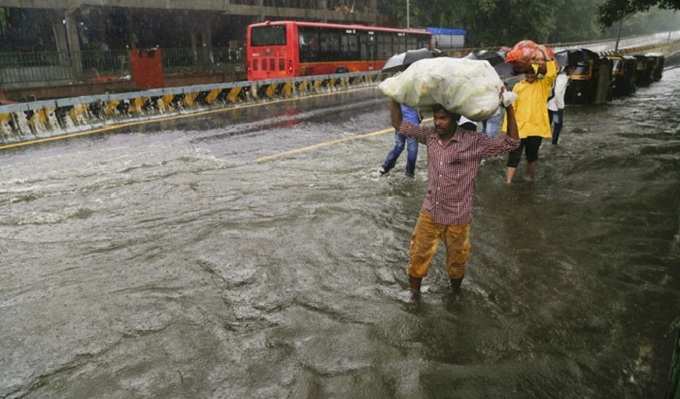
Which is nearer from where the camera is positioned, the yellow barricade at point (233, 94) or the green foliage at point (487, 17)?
the yellow barricade at point (233, 94)

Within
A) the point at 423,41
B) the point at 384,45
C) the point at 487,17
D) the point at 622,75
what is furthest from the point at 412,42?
the point at 487,17

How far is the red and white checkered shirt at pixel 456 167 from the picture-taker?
321 centimetres

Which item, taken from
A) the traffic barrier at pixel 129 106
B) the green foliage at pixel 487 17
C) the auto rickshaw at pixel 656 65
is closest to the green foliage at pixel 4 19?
the traffic barrier at pixel 129 106

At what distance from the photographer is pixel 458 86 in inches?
118

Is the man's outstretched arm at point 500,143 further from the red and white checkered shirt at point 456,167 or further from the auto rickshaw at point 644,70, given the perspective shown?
the auto rickshaw at point 644,70

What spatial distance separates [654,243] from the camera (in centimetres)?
465

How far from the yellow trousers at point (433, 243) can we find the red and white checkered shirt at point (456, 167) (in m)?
0.06

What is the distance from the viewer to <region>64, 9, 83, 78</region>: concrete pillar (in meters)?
20.2

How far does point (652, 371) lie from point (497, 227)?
95.0 inches

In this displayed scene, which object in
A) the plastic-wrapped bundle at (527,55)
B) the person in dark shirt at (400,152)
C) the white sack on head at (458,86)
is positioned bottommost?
the person in dark shirt at (400,152)

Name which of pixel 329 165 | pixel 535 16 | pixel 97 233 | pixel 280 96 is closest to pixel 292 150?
pixel 329 165

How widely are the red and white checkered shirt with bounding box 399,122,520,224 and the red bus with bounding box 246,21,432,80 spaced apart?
18.6 metres

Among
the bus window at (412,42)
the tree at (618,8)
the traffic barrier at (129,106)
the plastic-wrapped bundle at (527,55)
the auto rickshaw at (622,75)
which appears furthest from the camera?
the bus window at (412,42)

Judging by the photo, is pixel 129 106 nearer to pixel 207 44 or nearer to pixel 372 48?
pixel 207 44
